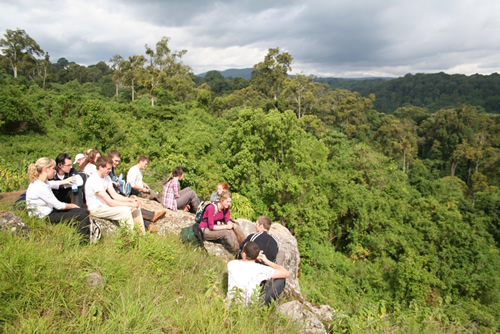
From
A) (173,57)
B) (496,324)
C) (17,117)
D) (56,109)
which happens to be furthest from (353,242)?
(173,57)

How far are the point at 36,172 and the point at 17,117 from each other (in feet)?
65.1

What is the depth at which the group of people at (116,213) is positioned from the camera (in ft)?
12.4

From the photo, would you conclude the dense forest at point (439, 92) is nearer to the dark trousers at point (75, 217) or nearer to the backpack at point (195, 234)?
the backpack at point (195, 234)

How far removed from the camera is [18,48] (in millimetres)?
44250

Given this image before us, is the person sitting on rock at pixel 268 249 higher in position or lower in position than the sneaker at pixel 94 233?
lower

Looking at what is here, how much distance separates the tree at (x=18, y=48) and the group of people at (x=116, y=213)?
4979 cm

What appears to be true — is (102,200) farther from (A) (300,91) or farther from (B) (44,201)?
(A) (300,91)

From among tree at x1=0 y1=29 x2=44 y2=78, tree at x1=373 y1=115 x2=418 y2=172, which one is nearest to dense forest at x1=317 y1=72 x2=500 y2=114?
tree at x1=373 y1=115 x2=418 y2=172

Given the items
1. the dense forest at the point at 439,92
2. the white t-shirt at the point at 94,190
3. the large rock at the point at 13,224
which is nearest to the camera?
the large rock at the point at 13,224

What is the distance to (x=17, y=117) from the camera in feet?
63.9

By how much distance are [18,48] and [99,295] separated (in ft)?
184

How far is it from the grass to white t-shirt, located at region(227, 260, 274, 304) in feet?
1.00

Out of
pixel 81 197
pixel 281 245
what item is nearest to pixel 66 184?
pixel 81 197

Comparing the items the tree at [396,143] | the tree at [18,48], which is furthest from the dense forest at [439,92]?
the tree at [18,48]
